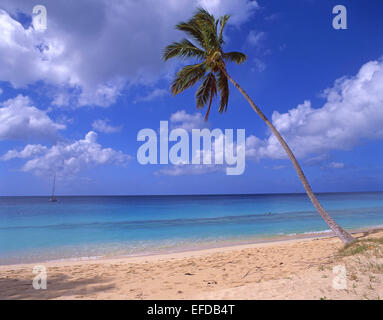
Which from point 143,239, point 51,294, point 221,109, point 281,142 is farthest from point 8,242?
point 281,142

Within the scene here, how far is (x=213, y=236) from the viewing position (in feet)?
49.4

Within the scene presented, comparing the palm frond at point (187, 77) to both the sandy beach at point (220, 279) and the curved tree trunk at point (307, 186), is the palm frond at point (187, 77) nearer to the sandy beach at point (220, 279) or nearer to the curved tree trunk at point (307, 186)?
the curved tree trunk at point (307, 186)

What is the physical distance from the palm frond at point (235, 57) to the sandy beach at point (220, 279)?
27.5 ft

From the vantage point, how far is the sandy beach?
4.19m

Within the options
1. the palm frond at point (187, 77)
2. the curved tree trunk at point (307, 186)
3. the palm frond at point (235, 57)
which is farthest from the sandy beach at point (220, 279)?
the palm frond at point (235, 57)

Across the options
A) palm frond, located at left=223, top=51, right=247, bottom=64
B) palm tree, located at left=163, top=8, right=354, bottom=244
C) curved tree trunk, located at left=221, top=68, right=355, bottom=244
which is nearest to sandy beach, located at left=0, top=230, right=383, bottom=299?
curved tree trunk, located at left=221, top=68, right=355, bottom=244

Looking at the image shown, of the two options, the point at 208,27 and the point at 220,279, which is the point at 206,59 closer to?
the point at 208,27

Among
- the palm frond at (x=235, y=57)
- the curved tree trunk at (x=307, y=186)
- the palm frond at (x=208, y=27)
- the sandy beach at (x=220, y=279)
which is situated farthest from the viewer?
the palm frond at (x=235, y=57)

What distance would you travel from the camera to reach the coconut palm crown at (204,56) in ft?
30.8

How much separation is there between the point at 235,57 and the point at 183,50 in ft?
7.98
